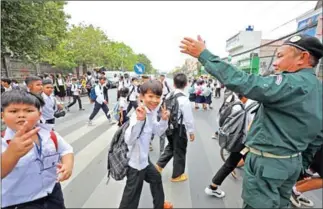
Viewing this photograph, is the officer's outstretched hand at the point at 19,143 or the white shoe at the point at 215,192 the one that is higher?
the officer's outstretched hand at the point at 19,143

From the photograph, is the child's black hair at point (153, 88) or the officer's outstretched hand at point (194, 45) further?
the child's black hair at point (153, 88)

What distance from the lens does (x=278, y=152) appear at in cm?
150

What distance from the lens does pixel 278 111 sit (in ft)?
4.75

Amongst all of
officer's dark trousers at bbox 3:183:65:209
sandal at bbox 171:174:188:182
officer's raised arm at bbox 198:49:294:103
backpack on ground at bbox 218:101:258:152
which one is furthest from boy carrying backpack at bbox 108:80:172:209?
sandal at bbox 171:174:188:182

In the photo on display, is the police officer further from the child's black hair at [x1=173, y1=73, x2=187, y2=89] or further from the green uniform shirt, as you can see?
the child's black hair at [x1=173, y1=73, x2=187, y2=89]

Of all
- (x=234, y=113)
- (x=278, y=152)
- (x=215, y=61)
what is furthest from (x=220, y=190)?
(x=215, y=61)

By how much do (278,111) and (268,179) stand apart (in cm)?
48

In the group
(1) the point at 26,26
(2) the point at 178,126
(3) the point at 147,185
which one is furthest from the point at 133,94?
(1) the point at 26,26

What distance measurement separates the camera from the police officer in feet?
4.25

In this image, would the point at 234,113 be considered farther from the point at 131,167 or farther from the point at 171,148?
the point at 131,167

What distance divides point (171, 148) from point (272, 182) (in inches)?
81.0

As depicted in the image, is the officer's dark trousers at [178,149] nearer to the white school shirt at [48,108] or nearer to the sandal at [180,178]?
the sandal at [180,178]

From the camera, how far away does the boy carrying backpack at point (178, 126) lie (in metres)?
3.19

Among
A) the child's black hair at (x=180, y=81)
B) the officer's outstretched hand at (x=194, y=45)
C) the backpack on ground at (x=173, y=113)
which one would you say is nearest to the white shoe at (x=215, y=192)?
the backpack on ground at (x=173, y=113)
